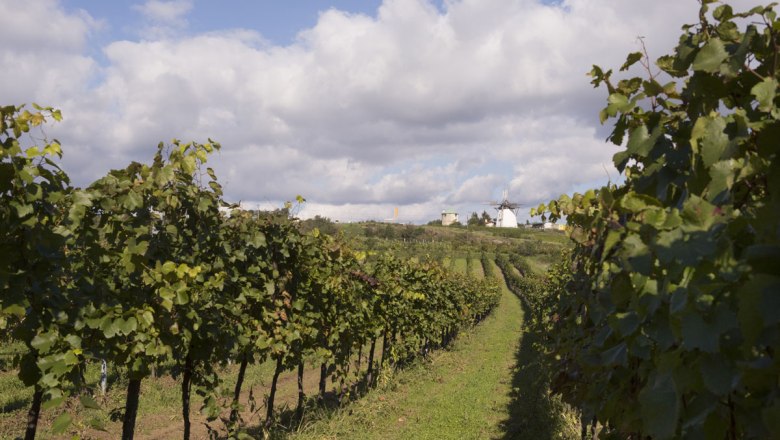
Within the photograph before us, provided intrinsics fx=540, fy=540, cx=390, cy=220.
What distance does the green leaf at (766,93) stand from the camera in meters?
1.30

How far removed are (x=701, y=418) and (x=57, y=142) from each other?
11.5ft

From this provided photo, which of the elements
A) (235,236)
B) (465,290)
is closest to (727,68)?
(235,236)

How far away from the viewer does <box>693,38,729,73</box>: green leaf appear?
1.49m

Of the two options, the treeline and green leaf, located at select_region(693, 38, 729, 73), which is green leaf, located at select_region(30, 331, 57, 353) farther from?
green leaf, located at select_region(693, 38, 729, 73)

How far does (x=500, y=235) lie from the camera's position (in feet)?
367

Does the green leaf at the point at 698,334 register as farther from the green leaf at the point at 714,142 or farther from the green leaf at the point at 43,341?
the green leaf at the point at 43,341

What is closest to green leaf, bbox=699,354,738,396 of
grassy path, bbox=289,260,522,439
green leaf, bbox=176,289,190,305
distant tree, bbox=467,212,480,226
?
green leaf, bbox=176,289,190,305

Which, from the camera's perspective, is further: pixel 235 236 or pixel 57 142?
pixel 235 236

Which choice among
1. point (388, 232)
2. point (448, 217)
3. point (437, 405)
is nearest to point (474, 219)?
point (448, 217)

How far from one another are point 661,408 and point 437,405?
1083 cm

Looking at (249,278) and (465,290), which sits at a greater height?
(249,278)

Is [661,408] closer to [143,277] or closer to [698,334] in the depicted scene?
[698,334]

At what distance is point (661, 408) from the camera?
4.18 feet

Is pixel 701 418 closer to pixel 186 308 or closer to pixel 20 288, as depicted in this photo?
pixel 20 288
